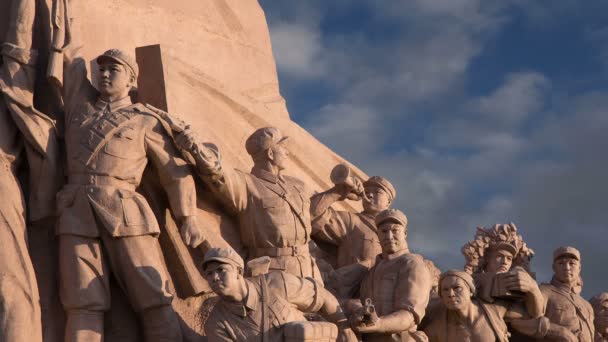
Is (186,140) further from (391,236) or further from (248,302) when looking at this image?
(391,236)

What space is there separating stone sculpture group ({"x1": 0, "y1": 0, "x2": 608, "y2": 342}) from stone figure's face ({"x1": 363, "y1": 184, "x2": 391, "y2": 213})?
1.31 feet

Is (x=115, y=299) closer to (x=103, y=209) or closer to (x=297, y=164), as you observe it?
(x=103, y=209)

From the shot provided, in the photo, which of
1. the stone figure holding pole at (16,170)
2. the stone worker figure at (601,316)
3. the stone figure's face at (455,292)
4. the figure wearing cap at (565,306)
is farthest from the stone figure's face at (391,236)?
the stone worker figure at (601,316)

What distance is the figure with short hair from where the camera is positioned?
37.3ft

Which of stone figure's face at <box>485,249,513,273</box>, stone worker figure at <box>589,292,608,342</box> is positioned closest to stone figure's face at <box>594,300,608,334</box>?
stone worker figure at <box>589,292,608,342</box>

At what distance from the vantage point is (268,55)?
13.6 meters

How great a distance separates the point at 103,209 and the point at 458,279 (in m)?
2.84

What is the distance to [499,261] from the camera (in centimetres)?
1270

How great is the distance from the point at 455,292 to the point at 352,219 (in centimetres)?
137

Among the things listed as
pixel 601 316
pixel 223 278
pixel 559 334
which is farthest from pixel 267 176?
pixel 601 316

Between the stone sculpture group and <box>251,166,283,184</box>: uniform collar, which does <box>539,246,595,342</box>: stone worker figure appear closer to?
the stone sculpture group

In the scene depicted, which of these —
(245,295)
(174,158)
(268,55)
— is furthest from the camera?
(268,55)

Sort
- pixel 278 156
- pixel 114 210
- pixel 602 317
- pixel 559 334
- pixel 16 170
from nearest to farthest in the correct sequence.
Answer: pixel 114 210 < pixel 16 170 < pixel 278 156 < pixel 559 334 < pixel 602 317

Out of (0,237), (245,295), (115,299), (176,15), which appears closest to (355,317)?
(245,295)
